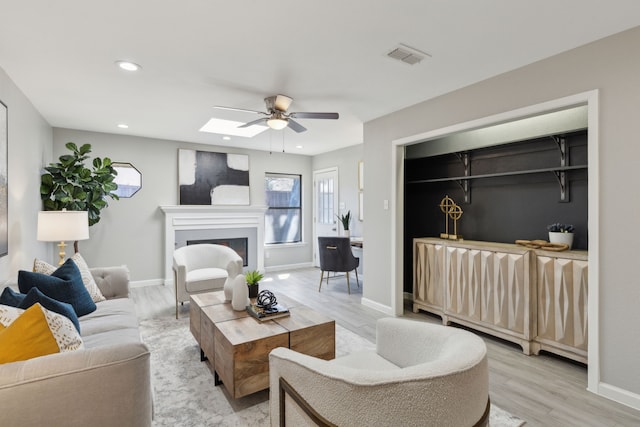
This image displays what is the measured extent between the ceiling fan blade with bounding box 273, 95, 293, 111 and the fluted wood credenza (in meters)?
2.23

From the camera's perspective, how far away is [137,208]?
520 cm

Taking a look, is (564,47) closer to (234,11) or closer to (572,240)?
(572,240)

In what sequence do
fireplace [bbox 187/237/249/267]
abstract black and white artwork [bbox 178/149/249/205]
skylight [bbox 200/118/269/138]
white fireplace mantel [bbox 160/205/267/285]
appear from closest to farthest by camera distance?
skylight [bbox 200/118/269/138]
white fireplace mantel [bbox 160/205/267/285]
abstract black and white artwork [bbox 178/149/249/205]
fireplace [bbox 187/237/249/267]

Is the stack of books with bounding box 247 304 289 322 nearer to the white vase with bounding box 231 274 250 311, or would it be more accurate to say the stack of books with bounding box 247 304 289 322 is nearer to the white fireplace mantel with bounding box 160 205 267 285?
the white vase with bounding box 231 274 250 311

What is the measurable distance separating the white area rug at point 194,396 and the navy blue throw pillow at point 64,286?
72 centimetres

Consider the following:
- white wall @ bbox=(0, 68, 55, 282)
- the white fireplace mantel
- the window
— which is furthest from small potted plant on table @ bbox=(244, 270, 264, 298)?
the window

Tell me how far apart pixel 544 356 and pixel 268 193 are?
204 inches

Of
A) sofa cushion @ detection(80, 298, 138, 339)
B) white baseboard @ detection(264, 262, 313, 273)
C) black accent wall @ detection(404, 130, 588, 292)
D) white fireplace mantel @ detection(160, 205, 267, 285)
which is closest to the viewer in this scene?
sofa cushion @ detection(80, 298, 138, 339)

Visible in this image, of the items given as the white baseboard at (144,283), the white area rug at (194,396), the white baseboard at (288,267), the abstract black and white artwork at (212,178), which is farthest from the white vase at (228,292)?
the white baseboard at (288,267)

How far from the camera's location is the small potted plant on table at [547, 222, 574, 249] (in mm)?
2816

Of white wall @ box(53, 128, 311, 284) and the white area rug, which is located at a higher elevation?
white wall @ box(53, 128, 311, 284)

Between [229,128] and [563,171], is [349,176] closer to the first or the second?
[229,128]

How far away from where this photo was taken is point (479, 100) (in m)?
2.96

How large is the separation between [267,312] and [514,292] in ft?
7.29
